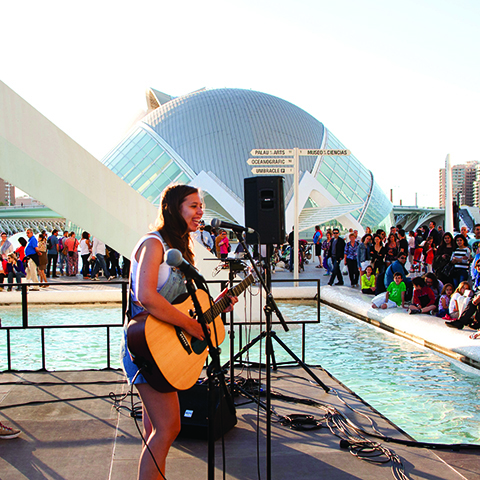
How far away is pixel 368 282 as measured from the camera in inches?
401

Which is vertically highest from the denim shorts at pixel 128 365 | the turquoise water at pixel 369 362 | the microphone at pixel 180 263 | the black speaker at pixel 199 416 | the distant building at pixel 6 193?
the distant building at pixel 6 193

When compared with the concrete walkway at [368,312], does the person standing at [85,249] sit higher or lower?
higher

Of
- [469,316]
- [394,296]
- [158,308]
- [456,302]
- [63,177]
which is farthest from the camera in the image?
[394,296]

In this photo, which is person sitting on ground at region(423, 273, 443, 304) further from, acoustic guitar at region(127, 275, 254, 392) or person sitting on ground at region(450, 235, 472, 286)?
acoustic guitar at region(127, 275, 254, 392)

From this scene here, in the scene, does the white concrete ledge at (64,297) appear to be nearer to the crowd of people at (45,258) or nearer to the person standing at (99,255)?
the crowd of people at (45,258)

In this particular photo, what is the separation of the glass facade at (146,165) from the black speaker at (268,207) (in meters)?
20.6

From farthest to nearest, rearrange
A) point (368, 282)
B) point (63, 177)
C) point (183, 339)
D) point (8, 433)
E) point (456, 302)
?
point (368, 282) → point (456, 302) → point (63, 177) → point (8, 433) → point (183, 339)

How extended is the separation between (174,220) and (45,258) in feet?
35.0

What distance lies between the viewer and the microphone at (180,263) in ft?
5.40

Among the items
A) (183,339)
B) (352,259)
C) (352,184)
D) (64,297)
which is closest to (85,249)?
(64,297)

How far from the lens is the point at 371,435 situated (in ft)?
10.3

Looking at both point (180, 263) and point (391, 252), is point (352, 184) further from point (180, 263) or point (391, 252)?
point (180, 263)

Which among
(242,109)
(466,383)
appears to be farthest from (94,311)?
(242,109)

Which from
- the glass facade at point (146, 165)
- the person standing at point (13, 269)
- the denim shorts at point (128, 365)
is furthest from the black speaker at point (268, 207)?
the glass facade at point (146, 165)
